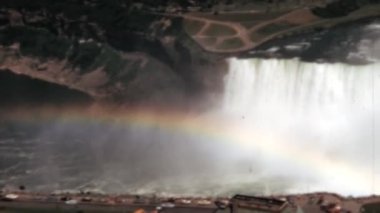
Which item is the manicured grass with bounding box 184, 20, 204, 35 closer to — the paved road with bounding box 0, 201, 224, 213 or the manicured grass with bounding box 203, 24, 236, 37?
the manicured grass with bounding box 203, 24, 236, 37

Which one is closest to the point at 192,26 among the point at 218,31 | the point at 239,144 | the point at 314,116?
the point at 218,31

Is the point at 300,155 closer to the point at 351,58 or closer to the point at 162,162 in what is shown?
the point at 162,162

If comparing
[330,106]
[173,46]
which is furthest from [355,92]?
[173,46]

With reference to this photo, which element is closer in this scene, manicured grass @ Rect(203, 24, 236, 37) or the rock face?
the rock face

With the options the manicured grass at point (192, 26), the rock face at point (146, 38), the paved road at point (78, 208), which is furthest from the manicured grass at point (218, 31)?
the paved road at point (78, 208)

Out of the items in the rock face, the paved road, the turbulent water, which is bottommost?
the paved road

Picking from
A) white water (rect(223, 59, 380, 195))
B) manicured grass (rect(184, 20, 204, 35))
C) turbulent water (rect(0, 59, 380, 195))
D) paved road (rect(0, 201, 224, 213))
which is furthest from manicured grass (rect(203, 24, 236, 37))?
paved road (rect(0, 201, 224, 213))
